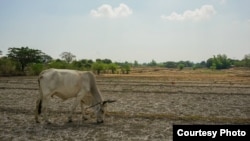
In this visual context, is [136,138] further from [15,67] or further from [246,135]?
[15,67]

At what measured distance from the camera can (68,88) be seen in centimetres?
1522

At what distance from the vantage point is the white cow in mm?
14602

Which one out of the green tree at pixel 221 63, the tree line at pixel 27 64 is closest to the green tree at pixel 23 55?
the tree line at pixel 27 64

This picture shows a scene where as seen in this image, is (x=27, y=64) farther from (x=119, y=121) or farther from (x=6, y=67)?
(x=119, y=121)

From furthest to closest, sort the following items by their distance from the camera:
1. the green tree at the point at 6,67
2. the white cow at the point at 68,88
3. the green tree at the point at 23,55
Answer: the green tree at the point at 23,55 < the green tree at the point at 6,67 < the white cow at the point at 68,88

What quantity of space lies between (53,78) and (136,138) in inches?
204

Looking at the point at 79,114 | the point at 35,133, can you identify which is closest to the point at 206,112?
the point at 79,114

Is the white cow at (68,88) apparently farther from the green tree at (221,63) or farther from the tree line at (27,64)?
the green tree at (221,63)

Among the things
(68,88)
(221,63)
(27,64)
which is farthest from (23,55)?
(221,63)

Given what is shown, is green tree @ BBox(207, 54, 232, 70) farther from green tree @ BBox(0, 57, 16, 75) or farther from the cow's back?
the cow's back

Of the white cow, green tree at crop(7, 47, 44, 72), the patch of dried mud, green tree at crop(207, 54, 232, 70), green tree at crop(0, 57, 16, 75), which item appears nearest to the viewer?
the patch of dried mud

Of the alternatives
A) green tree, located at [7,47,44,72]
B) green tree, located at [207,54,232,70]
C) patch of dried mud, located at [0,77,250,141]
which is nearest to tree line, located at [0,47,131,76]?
green tree, located at [7,47,44,72]

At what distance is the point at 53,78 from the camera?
14797 mm

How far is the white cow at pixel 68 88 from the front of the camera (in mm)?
14602
